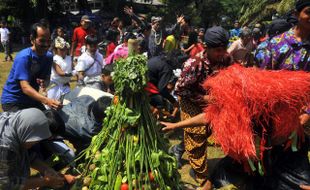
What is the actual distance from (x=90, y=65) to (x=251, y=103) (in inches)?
134

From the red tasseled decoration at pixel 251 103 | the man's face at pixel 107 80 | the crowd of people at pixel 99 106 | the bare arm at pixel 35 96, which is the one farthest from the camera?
the man's face at pixel 107 80

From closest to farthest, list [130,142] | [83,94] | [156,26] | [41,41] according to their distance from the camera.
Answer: [130,142]
[41,41]
[83,94]
[156,26]

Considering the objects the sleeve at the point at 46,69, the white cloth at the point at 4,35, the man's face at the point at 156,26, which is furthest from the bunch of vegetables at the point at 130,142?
the white cloth at the point at 4,35

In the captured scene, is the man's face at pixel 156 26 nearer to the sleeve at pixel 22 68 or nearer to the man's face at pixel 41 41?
the man's face at pixel 41 41

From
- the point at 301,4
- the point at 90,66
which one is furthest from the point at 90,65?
the point at 301,4

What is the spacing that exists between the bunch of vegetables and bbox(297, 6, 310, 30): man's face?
56.1 inches

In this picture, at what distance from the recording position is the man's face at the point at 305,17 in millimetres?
2836

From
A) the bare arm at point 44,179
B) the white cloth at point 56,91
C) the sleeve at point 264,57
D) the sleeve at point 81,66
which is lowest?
the bare arm at point 44,179

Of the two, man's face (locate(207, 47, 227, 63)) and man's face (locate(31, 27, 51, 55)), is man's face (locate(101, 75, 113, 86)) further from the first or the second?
man's face (locate(207, 47, 227, 63))

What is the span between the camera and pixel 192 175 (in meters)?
4.56

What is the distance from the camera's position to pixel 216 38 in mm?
3275

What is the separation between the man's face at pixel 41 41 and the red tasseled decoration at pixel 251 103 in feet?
6.68

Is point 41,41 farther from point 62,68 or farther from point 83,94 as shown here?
point 62,68

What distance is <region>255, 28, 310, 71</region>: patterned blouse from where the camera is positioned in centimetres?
297
